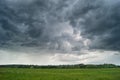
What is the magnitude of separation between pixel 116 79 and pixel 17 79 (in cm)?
2708

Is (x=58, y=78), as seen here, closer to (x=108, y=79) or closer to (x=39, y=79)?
(x=39, y=79)

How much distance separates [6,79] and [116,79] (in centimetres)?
2974

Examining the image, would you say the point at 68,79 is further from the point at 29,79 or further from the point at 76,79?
the point at 29,79

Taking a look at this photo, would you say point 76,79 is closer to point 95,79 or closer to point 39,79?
point 95,79

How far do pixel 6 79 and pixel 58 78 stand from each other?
13.1 m

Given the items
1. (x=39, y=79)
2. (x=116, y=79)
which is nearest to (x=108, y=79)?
(x=116, y=79)

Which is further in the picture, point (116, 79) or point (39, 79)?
point (116, 79)

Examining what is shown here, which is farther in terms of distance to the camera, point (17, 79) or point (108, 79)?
point (108, 79)

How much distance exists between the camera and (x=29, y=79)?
57.3 m

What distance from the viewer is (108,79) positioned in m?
61.5

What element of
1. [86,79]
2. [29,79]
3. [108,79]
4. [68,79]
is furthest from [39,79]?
[108,79]

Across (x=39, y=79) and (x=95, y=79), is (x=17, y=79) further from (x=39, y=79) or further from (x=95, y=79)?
(x=95, y=79)

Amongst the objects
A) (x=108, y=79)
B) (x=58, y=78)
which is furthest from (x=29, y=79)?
(x=108, y=79)

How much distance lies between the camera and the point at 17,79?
187 feet
